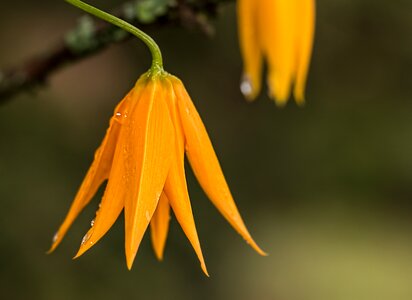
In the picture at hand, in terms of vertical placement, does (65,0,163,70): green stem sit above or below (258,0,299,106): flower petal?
below

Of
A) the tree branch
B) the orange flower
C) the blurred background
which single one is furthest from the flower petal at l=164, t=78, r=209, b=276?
the blurred background

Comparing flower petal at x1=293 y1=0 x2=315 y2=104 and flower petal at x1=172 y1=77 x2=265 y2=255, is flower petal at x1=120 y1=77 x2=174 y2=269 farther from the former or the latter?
flower petal at x1=293 y1=0 x2=315 y2=104

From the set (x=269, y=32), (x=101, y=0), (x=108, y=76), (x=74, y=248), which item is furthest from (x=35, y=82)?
(x=108, y=76)

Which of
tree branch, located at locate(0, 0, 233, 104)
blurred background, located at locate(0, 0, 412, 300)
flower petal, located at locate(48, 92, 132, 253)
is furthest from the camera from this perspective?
blurred background, located at locate(0, 0, 412, 300)

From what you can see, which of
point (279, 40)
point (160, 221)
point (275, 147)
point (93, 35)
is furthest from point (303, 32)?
point (275, 147)

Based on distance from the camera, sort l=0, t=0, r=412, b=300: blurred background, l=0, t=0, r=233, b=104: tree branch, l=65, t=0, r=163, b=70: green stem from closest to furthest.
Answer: l=65, t=0, r=163, b=70: green stem, l=0, t=0, r=233, b=104: tree branch, l=0, t=0, r=412, b=300: blurred background

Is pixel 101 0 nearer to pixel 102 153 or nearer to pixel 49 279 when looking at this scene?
pixel 49 279

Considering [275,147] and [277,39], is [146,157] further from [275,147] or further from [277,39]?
[275,147]
